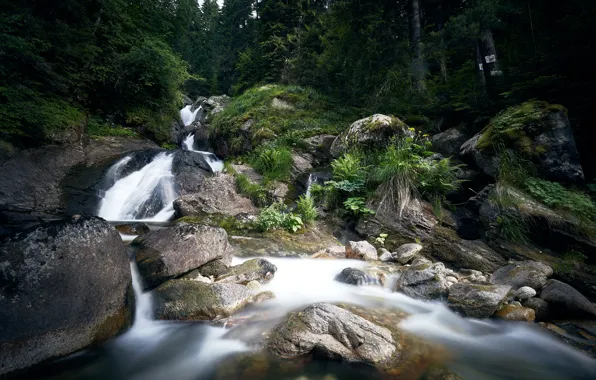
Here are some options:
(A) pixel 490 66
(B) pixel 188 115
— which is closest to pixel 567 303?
(A) pixel 490 66

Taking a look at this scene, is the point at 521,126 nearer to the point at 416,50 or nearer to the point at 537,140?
the point at 537,140

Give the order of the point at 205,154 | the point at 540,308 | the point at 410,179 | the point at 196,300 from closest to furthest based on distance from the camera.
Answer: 1. the point at 196,300
2. the point at 540,308
3. the point at 410,179
4. the point at 205,154

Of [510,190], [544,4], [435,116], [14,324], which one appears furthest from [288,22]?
[14,324]

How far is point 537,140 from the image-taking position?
5.82m

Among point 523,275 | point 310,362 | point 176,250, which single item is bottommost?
point 523,275

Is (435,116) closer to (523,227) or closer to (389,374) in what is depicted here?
(523,227)

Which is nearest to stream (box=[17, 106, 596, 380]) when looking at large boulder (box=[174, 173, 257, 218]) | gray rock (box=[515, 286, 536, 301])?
gray rock (box=[515, 286, 536, 301])

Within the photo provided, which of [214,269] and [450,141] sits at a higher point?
[450,141]

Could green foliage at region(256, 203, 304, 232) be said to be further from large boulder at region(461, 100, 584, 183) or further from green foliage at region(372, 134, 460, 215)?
large boulder at region(461, 100, 584, 183)

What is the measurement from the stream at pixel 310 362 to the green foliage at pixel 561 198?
2.72 meters

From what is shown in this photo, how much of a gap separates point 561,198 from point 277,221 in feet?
19.4

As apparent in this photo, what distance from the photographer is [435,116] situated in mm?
9477

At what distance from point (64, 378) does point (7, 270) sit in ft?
4.03

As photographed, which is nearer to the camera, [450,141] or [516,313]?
[516,313]
